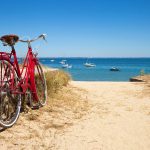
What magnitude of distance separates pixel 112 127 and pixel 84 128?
0.58 m

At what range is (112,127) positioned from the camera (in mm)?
6336

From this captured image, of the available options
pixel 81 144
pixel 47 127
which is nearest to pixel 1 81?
pixel 47 127

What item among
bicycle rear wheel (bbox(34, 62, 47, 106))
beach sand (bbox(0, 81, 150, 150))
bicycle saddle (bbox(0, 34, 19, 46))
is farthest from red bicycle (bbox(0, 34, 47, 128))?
bicycle rear wheel (bbox(34, 62, 47, 106))

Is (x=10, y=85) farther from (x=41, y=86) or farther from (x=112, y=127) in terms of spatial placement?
(x=41, y=86)

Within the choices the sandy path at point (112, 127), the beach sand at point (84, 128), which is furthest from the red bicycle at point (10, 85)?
the sandy path at point (112, 127)

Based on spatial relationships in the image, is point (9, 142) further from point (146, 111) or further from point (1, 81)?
point (146, 111)

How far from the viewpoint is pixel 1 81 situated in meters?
5.45

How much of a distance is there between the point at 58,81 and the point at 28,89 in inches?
105

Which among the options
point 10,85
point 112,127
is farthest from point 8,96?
point 112,127

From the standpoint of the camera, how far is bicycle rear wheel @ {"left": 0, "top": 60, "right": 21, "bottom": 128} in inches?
217

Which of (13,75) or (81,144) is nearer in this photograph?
(81,144)

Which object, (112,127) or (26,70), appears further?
(26,70)

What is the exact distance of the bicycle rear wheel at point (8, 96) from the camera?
5.51 m

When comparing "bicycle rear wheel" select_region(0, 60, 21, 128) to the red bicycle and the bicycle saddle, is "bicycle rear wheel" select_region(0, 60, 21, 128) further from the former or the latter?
the bicycle saddle
